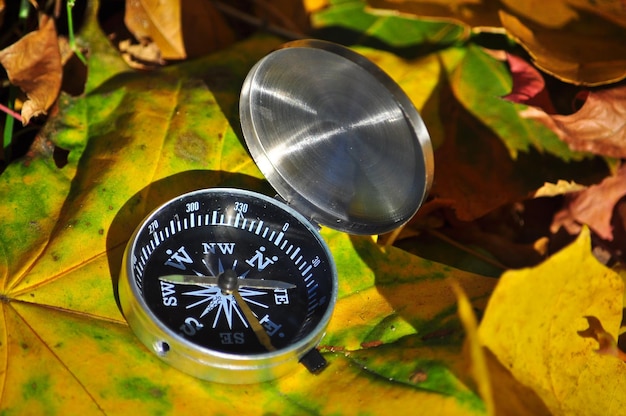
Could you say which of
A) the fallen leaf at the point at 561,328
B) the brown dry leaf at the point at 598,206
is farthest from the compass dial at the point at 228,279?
the brown dry leaf at the point at 598,206

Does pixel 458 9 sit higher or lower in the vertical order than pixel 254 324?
higher

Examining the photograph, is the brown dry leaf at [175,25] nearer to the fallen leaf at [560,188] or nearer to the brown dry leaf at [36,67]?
the brown dry leaf at [36,67]

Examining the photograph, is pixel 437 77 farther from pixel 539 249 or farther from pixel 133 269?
pixel 133 269

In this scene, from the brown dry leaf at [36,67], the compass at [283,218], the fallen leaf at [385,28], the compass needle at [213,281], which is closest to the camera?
the compass at [283,218]

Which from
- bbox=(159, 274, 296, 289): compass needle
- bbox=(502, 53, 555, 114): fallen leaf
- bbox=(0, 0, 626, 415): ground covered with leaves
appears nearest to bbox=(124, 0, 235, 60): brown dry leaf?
bbox=(0, 0, 626, 415): ground covered with leaves

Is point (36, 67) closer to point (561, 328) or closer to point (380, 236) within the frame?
point (380, 236)

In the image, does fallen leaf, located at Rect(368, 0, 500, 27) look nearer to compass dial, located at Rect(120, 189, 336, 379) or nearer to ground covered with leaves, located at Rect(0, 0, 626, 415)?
ground covered with leaves, located at Rect(0, 0, 626, 415)

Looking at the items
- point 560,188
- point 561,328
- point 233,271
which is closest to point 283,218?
point 233,271
